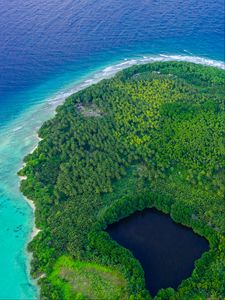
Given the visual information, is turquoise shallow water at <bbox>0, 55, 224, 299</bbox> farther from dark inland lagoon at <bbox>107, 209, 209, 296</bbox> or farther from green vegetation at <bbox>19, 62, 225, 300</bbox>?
dark inland lagoon at <bbox>107, 209, 209, 296</bbox>

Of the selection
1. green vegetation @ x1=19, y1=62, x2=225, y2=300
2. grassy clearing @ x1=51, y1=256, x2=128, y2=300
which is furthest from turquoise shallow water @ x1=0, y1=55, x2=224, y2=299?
grassy clearing @ x1=51, y1=256, x2=128, y2=300

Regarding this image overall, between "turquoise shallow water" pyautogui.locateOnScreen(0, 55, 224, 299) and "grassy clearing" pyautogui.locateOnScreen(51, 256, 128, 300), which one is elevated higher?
"turquoise shallow water" pyautogui.locateOnScreen(0, 55, 224, 299)

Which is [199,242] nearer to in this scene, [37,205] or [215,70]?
[37,205]

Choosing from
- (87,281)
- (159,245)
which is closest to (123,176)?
(159,245)

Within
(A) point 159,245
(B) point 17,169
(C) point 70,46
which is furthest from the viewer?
(C) point 70,46

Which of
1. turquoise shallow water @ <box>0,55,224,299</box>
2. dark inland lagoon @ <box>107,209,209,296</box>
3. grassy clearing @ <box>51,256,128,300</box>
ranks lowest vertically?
dark inland lagoon @ <box>107,209,209,296</box>

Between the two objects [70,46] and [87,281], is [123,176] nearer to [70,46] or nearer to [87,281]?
[87,281]
